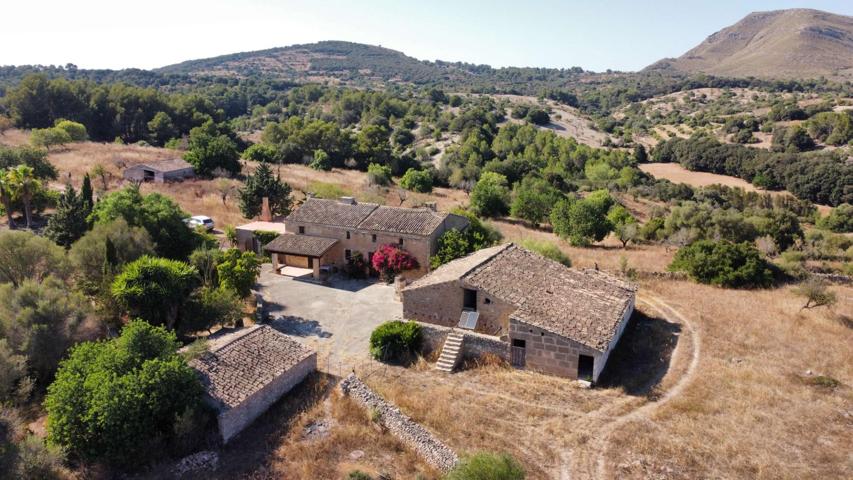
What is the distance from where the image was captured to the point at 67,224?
3534cm

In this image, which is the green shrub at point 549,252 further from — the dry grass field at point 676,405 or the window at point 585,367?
the window at point 585,367

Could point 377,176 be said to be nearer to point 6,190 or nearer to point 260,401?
point 6,190

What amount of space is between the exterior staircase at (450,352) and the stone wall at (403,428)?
14.4 feet

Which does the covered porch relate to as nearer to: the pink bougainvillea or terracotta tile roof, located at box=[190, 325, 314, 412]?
the pink bougainvillea

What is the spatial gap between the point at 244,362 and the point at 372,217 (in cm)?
1759

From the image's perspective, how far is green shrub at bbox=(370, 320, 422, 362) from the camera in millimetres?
25766

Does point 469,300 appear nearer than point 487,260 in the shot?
Yes

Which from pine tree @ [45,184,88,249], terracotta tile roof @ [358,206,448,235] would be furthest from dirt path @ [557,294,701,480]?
→ pine tree @ [45,184,88,249]

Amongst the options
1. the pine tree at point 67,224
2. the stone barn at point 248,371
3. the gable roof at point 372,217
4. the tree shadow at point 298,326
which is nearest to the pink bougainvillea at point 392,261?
the gable roof at point 372,217

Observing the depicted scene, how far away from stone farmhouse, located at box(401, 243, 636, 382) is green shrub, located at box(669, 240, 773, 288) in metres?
8.68

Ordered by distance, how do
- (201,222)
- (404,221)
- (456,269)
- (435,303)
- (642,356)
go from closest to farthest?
(642,356), (435,303), (456,269), (404,221), (201,222)

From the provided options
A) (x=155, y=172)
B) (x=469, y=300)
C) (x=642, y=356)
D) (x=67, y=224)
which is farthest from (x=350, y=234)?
(x=155, y=172)

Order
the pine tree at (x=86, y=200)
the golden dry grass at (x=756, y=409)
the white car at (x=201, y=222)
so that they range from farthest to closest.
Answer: the white car at (x=201, y=222) → the pine tree at (x=86, y=200) → the golden dry grass at (x=756, y=409)

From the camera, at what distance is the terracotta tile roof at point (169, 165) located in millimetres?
58562
